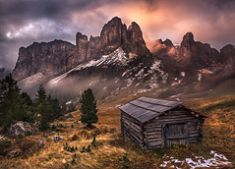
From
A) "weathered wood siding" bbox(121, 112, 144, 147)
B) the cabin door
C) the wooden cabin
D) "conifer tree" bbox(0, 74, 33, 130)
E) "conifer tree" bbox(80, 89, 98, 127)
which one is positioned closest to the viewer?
the wooden cabin

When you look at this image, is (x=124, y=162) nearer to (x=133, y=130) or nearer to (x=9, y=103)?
(x=133, y=130)

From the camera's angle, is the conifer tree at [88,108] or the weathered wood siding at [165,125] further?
the conifer tree at [88,108]

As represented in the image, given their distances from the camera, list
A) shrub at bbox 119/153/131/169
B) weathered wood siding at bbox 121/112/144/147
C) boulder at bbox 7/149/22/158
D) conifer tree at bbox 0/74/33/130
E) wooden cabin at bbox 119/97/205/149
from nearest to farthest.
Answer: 1. shrub at bbox 119/153/131/169
2. boulder at bbox 7/149/22/158
3. wooden cabin at bbox 119/97/205/149
4. weathered wood siding at bbox 121/112/144/147
5. conifer tree at bbox 0/74/33/130

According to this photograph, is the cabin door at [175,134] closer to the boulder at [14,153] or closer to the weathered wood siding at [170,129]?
the weathered wood siding at [170,129]

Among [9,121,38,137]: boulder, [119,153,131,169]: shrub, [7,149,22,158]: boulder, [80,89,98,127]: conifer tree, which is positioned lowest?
[119,153,131,169]: shrub

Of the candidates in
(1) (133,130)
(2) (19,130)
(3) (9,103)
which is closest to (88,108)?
(3) (9,103)

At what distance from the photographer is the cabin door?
26547 mm

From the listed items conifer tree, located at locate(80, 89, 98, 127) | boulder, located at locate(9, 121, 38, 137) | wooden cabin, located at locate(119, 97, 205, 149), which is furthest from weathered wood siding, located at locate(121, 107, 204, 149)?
conifer tree, located at locate(80, 89, 98, 127)

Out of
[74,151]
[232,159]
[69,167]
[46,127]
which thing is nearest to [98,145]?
[74,151]

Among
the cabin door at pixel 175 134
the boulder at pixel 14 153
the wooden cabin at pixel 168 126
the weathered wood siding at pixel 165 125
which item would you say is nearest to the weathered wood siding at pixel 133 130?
the wooden cabin at pixel 168 126

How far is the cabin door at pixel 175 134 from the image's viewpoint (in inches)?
1045

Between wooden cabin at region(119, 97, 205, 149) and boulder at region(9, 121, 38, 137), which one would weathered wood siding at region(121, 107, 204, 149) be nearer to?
wooden cabin at region(119, 97, 205, 149)

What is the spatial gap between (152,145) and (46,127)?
20160 mm

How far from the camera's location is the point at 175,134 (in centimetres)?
2697
